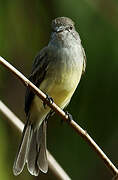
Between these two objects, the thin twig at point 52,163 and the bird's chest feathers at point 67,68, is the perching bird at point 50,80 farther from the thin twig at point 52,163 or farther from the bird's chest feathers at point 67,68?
the thin twig at point 52,163

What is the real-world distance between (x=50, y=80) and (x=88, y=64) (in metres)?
0.40

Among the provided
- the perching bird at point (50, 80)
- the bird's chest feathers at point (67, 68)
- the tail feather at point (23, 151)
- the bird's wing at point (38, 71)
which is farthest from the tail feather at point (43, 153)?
the bird's chest feathers at point (67, 68)

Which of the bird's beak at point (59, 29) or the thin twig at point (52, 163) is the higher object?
the bird's beak at point (59, 29)

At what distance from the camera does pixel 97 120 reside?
397 cm

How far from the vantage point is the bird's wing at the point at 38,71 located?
3785 millimetres

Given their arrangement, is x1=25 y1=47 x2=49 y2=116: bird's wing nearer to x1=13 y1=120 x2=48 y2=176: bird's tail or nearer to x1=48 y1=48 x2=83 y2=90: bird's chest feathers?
x1=48 y1=48 x2=83 y2=90: bird's chest feathers

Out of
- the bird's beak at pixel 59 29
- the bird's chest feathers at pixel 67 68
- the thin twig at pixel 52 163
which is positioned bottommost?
the thin twig at pixel 52 163

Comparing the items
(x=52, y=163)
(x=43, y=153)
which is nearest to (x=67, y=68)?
(x=43, y=153)

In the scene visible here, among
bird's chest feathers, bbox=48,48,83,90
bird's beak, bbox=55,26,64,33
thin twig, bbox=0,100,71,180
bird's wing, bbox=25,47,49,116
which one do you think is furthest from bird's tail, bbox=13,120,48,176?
bird's beak, bbox=55,26,64,33

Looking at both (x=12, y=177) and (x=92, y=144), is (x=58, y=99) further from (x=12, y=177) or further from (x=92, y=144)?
(x=92, y=144)

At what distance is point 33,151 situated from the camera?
3.89 meters

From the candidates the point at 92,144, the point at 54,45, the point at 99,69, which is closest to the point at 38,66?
the point at 54,45

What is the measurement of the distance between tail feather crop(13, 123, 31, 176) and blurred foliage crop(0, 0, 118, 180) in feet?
0.28

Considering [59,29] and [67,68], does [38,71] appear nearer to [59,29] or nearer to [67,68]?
[67,68]
